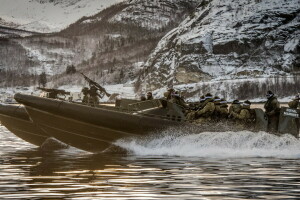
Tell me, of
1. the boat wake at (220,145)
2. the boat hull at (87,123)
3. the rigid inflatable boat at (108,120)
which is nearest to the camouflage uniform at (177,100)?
the rigid inflatable boat at (108,120)

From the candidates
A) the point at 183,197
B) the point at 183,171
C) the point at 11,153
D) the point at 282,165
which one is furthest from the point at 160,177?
the point at 11,153

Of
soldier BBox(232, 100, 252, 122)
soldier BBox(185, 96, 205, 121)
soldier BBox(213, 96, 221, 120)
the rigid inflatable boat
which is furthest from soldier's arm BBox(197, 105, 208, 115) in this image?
soldier BBox(232, 100, 252, 122)

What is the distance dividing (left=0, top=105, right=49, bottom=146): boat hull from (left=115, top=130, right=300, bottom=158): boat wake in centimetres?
618

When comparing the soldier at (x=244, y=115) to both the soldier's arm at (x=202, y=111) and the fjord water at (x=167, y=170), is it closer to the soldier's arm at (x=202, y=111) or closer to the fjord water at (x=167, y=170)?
the fjord water at (x=167, y=170)

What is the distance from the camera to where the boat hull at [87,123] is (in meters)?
22.3

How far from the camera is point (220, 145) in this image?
22.2 m

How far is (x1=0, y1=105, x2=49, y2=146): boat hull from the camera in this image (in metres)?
27.1

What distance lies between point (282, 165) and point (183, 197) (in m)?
6.71

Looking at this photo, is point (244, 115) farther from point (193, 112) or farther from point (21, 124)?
point (21, 124)

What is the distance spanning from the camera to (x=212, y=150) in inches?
869

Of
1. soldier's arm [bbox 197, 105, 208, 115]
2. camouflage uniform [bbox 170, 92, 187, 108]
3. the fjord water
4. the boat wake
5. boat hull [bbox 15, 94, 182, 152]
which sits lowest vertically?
the fjord water

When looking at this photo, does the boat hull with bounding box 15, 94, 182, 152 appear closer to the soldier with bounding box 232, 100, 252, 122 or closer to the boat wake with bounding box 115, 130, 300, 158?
the boat wake with bounding box 115, 130, 300, 158

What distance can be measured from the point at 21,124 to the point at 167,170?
37.2 ft

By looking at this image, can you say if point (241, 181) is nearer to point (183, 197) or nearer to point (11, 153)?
point (183, 197)
